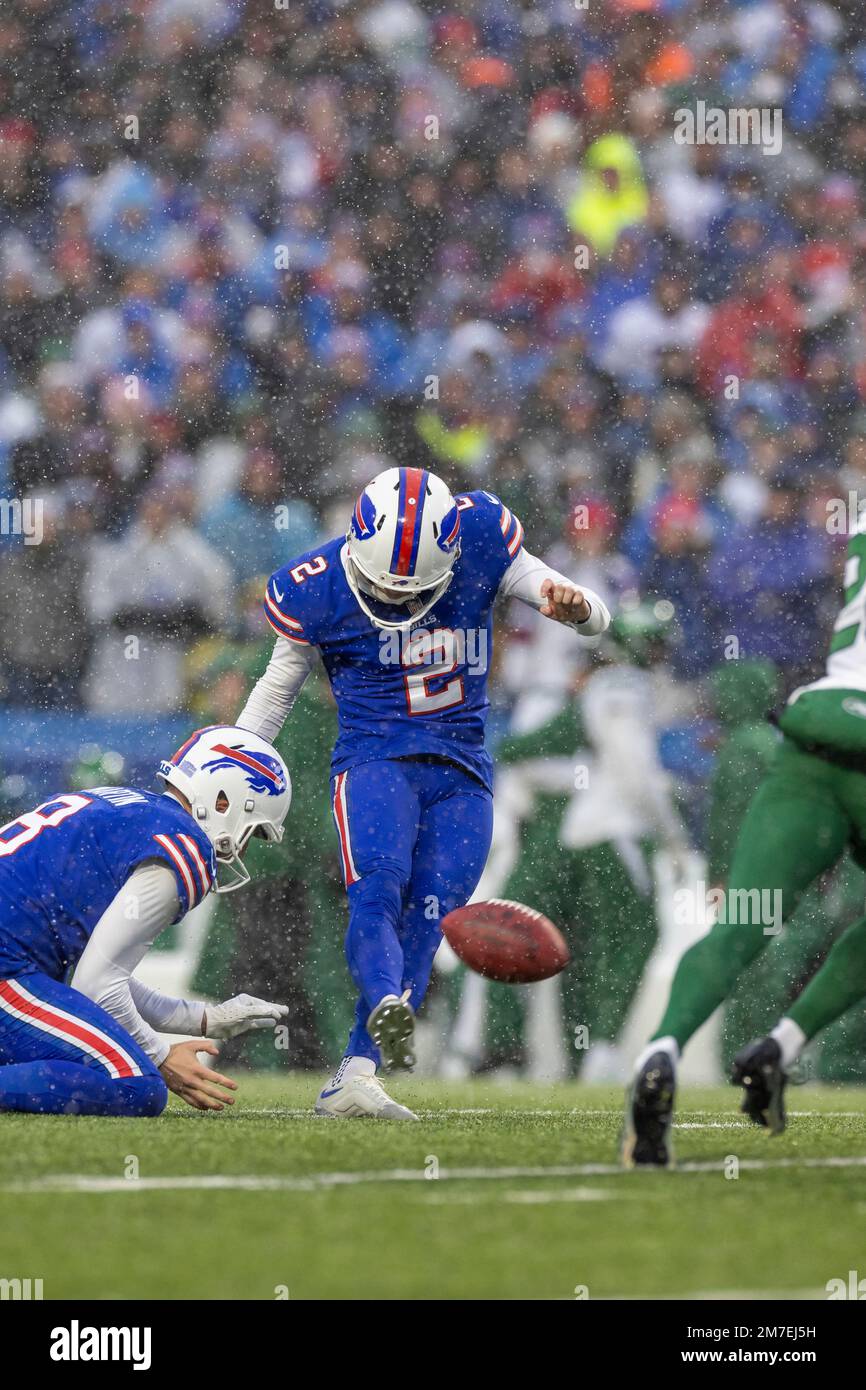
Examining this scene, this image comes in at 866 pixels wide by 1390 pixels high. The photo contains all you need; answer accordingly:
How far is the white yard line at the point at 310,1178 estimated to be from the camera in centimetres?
346

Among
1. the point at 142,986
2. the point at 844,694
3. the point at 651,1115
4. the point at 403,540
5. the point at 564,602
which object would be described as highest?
the point at 403,540

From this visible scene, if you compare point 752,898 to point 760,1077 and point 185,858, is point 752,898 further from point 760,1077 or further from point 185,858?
point 185,858

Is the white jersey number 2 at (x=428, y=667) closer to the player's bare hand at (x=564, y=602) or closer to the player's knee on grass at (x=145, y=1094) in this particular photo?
the player's bare hand at (x=564, y=602)

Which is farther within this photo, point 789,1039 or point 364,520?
point 364,520

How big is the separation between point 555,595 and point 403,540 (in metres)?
0.40

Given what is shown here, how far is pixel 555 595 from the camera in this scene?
5109mm

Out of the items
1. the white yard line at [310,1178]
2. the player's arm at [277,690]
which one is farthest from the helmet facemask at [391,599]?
the white yard line at [310,1178]

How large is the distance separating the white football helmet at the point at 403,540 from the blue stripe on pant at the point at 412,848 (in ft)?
1.34

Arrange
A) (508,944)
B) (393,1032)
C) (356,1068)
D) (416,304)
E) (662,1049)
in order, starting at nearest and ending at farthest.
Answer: (662,1049) < (393,1032) < (508,944) < (356,1068) < (416,304)

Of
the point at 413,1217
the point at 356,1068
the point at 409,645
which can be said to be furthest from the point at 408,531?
the point at 413,1217

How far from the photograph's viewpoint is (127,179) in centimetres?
1102

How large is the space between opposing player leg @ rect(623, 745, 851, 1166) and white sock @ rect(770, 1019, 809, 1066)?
0.62 ft

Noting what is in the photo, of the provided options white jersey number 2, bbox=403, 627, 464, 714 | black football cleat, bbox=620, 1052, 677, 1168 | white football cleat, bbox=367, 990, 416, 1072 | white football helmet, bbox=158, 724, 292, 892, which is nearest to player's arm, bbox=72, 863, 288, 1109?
white football helmet, bbox=158, 724, 292, 892
